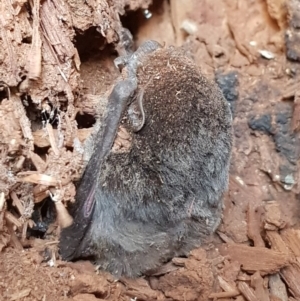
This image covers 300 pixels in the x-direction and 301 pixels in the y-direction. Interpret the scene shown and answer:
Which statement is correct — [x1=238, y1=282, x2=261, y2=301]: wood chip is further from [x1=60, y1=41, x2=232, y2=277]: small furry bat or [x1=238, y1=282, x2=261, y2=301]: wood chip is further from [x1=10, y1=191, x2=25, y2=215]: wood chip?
[x1=10, y1=191, x2=25, y2=215]: wood chip

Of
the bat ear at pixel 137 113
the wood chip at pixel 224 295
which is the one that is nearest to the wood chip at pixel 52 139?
the bat ear at pixel 137 113

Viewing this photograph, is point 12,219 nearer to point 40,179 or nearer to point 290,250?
point 40,179

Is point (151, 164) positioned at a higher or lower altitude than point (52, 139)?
lower

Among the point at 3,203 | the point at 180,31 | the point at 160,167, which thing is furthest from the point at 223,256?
the point at 180,31

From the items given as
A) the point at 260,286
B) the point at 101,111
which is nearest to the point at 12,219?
the point at 101,111

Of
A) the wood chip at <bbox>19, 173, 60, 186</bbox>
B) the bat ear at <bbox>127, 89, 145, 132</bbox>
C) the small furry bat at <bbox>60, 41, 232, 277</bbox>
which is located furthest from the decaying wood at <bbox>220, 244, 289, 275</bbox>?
the wood chip at <bbox>19, 173, 60, 186</bbox>

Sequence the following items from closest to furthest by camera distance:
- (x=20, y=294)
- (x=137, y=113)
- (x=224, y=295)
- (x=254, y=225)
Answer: (x=20, y=294) < (x=137, y=113) < (x=224, y=295) < (x=254, y=225)
